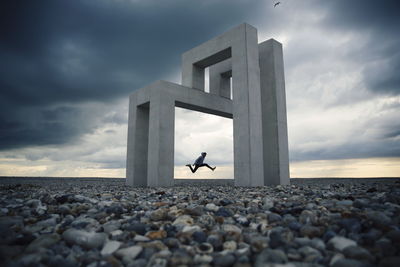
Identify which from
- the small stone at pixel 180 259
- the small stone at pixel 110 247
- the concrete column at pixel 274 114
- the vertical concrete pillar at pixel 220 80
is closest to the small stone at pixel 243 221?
the small stone at pixel 180 259

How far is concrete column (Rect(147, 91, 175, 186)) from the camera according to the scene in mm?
9594

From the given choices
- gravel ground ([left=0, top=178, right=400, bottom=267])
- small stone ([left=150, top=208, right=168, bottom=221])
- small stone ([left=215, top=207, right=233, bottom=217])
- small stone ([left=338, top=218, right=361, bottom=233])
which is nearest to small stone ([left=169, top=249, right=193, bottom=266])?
gravel ground ([left=0, top=178, right=400, bottom=267])

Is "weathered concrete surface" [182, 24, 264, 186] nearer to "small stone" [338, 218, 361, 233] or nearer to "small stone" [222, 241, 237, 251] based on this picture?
"small stone" [338, 218, 361, 233]

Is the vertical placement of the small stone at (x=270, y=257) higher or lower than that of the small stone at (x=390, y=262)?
lower

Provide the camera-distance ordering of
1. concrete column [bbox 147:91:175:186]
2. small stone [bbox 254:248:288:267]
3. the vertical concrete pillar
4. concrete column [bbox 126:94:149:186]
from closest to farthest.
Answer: small stone [bbox 254:248:288:267], concrete column [bbox 147:91:175:186], concrete column [bbox 126:94:149:186], the vertical concrete pillar

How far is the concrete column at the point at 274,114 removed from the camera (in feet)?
30.9

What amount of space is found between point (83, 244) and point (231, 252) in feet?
4.19

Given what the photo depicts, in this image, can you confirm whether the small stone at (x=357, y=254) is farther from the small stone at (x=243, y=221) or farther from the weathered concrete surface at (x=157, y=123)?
the weathered concrete surface at (x=157, y=123)

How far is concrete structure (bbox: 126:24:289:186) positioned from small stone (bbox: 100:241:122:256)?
6.49 metres

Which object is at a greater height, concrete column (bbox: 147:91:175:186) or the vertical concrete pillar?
the vertical concrete pillar

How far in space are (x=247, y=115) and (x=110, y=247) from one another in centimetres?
702

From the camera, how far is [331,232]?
2.12m

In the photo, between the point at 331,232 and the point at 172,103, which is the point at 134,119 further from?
the point at 331,232

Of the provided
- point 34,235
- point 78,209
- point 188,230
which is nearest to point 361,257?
point 188,230
